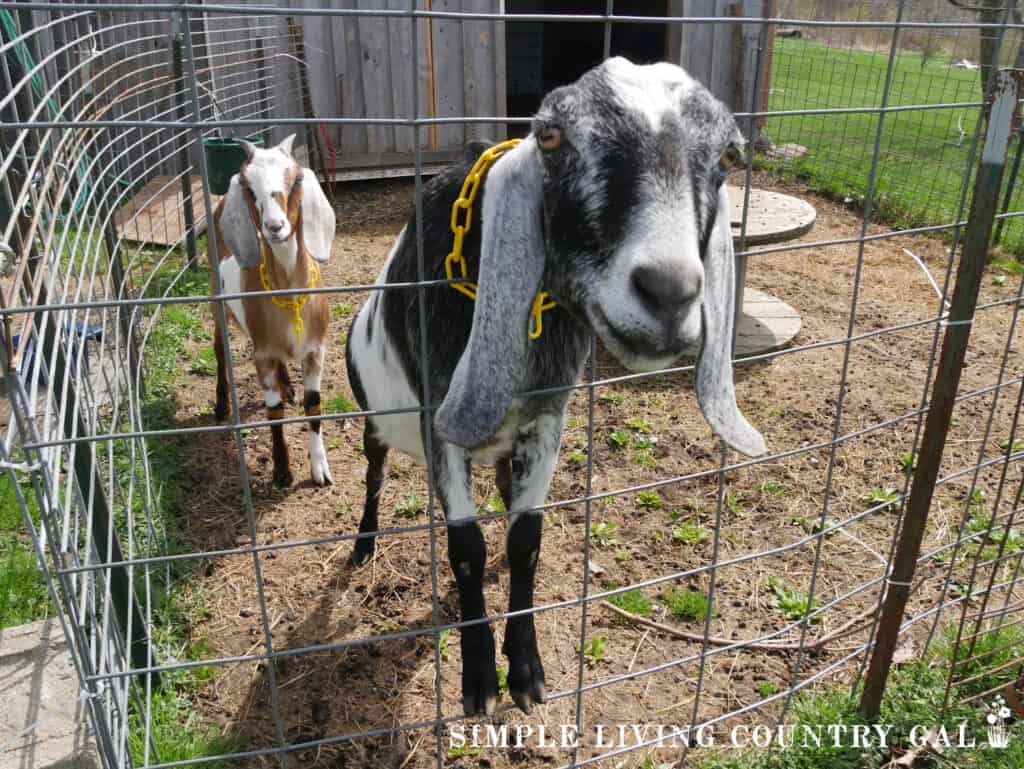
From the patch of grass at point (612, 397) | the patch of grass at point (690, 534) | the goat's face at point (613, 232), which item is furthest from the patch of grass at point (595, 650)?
the patch of grass at point (612, 397)

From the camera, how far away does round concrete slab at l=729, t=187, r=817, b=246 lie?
171 inches

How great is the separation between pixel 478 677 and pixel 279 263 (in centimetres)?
211

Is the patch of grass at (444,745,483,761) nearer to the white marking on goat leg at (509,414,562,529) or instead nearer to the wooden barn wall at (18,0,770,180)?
the white marking on goat leg at (509,414,562,529)

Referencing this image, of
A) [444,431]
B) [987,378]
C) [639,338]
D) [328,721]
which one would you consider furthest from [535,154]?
[987,378]

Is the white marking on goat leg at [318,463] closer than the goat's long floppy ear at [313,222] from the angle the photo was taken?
No

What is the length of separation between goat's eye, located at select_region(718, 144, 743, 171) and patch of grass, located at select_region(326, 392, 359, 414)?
9.76 ft

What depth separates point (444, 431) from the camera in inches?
57.8

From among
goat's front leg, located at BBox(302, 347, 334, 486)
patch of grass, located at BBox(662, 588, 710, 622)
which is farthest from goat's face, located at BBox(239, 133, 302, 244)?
patch of grass, located at BBox(662, 588, 710, 622)

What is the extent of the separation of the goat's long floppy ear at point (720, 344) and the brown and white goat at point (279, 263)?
212 centimetres

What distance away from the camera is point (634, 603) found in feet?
9.24

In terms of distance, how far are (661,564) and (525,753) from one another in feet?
3.31

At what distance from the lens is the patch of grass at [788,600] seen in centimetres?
276

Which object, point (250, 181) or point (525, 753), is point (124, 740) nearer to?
point (525, 753)

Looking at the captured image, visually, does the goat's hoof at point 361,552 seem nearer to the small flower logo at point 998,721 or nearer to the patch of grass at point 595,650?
the patch of grass at point 595,650
